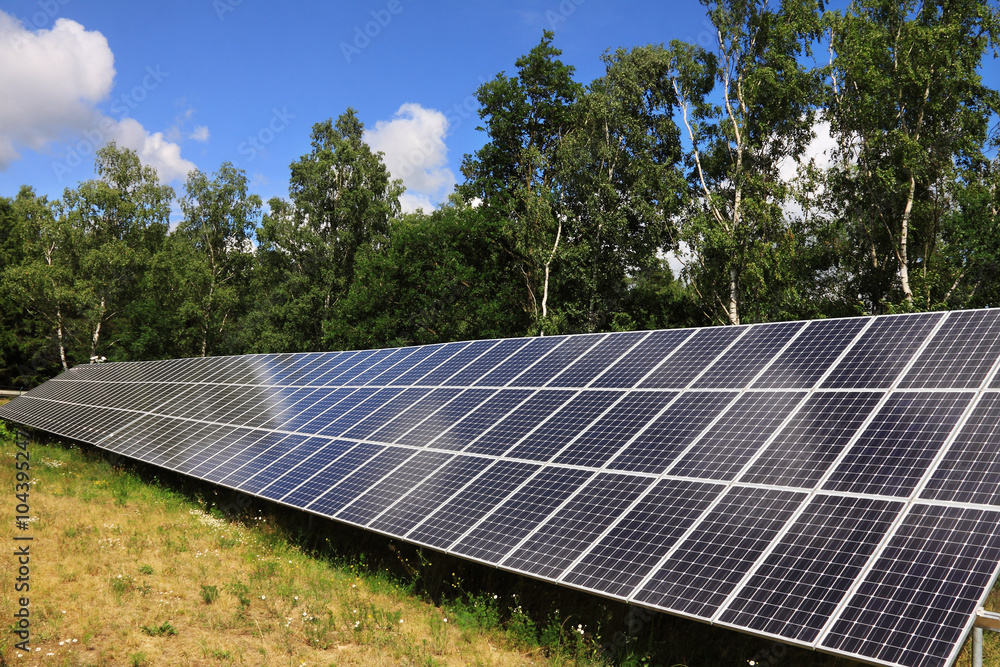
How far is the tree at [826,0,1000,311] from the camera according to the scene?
114 ft

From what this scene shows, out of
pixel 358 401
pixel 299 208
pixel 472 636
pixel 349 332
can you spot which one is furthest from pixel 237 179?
pixel 472 636

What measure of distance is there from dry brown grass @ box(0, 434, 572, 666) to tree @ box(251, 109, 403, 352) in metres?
43.3

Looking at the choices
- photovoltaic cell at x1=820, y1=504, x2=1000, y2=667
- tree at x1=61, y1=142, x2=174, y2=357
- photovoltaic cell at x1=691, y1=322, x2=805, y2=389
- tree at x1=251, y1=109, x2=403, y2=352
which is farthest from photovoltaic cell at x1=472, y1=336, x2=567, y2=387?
tree at x1=61, y1=142, x2=174, y2=357

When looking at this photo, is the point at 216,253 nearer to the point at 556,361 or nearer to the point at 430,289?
the point at 430,289

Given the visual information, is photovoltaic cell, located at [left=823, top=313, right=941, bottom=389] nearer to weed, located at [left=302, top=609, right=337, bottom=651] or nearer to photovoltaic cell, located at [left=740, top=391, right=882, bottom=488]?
photovoltaic cell, located at [left=740, top=391, right=882, bottom=488]

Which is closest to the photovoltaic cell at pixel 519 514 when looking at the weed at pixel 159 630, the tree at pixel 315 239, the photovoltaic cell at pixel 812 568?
the photovoltaic cell at pixel 812 568

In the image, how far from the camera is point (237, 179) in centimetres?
6750

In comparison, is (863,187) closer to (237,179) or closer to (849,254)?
(849,254)

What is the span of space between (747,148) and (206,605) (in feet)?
132

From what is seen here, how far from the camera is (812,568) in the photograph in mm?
7727

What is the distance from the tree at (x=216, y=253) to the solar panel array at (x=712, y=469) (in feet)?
165

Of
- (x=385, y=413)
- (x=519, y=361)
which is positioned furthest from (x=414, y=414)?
(x=519, y=361)

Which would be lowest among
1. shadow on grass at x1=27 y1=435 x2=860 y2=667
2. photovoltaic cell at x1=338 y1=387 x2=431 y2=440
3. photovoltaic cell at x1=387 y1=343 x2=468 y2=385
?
shadow on grass at x1=27 y1=435 x2=860 y2=667

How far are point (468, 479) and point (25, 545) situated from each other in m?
10.8
